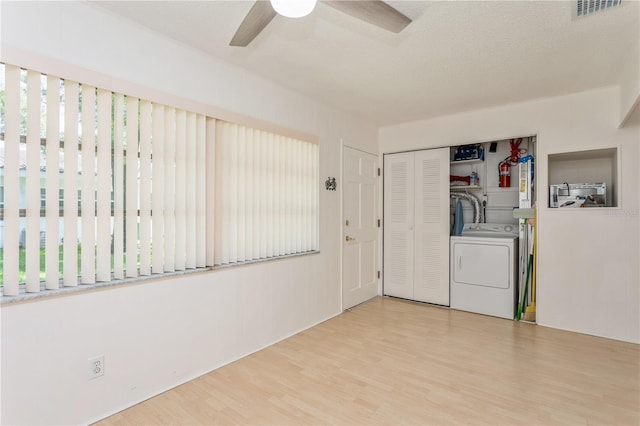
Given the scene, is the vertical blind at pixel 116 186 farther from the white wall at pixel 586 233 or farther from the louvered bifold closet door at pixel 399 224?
the white wall at pixel 586 233

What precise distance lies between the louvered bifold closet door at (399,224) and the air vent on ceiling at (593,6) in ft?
8.38

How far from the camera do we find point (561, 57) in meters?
2.51

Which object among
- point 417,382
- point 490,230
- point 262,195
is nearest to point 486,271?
point 490,230

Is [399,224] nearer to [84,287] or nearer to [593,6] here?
[593,6]

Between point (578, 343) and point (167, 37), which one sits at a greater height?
point (167, 37)

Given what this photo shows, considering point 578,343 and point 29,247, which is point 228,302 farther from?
point 578,343

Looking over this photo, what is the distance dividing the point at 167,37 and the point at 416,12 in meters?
1.71

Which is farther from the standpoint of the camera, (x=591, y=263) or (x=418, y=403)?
(x=591, y=263)

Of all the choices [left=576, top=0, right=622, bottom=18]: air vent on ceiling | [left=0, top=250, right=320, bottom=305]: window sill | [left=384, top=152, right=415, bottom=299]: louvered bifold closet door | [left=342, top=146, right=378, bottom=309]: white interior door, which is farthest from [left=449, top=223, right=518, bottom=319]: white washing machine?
[left=0, top=250, right=320, bottom=305]: window sill

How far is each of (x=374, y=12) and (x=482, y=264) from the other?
11.1 feet

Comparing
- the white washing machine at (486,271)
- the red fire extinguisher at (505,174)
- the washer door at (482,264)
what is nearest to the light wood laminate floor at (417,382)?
the white washing machine at (486,271)

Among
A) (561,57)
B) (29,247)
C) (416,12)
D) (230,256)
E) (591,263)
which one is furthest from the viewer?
(591,263)

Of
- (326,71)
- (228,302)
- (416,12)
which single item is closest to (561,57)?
(416,12)

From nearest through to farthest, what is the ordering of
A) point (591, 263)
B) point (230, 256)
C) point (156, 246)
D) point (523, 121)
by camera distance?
1. point (156, 246)
2. point (230, 256)
3. point (591, 263)
4. point (523, 121)
